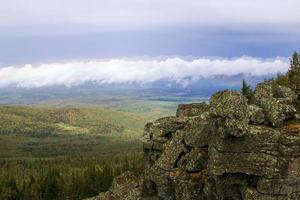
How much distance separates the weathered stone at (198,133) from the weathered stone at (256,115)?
6243 mm

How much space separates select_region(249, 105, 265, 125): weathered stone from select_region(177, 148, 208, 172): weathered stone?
7.47 metres

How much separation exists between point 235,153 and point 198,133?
8.69m

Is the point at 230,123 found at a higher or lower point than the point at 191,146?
higher

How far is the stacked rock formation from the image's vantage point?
1891 inches

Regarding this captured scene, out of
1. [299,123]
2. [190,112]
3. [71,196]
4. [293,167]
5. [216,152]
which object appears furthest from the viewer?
[71,196]

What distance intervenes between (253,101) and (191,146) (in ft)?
33.0

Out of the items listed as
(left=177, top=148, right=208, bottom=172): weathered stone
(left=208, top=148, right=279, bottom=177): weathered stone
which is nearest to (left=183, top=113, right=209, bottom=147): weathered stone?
(left=177, top=148, right=208, bottom=172): weathered stone

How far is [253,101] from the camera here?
60406mm

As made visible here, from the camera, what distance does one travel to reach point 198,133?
5800cm

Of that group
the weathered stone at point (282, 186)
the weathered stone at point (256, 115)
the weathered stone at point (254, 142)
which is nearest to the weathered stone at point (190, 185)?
the weathered stone at point (254, 142)

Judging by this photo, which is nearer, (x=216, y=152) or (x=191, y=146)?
(x=216, y=152)

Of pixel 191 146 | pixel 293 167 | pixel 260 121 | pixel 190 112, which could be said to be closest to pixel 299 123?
pixel 260 121

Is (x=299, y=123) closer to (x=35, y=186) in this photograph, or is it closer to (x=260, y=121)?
(x=260, y=121)

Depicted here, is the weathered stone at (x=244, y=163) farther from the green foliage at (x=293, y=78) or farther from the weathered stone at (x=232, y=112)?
the green foliage at (x=293, y=78)
